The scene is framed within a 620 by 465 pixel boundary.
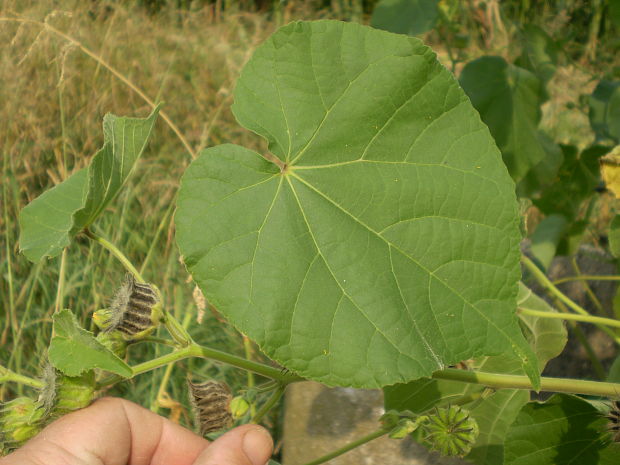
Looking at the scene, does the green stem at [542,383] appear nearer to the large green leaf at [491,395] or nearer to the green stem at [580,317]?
the green stem at [580,317]

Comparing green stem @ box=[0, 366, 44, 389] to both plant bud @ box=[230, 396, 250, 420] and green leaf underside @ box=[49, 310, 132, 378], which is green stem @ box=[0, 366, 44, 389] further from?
plant bud @ box=[230, 396, 250, 420]

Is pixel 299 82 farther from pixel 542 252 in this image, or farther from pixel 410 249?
pixel 542 252

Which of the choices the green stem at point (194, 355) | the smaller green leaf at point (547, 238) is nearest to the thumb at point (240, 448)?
the green stem at point (194, 355)

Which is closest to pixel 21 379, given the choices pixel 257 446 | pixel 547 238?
pixel 257 446

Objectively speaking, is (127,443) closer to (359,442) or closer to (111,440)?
(111,440)

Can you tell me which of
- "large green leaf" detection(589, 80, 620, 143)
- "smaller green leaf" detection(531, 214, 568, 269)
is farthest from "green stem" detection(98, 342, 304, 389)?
"large green leaf" detection(589, 80, 620, 143)

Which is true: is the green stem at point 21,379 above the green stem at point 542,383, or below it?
above

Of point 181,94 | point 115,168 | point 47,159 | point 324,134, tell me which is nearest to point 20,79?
point 47,159
